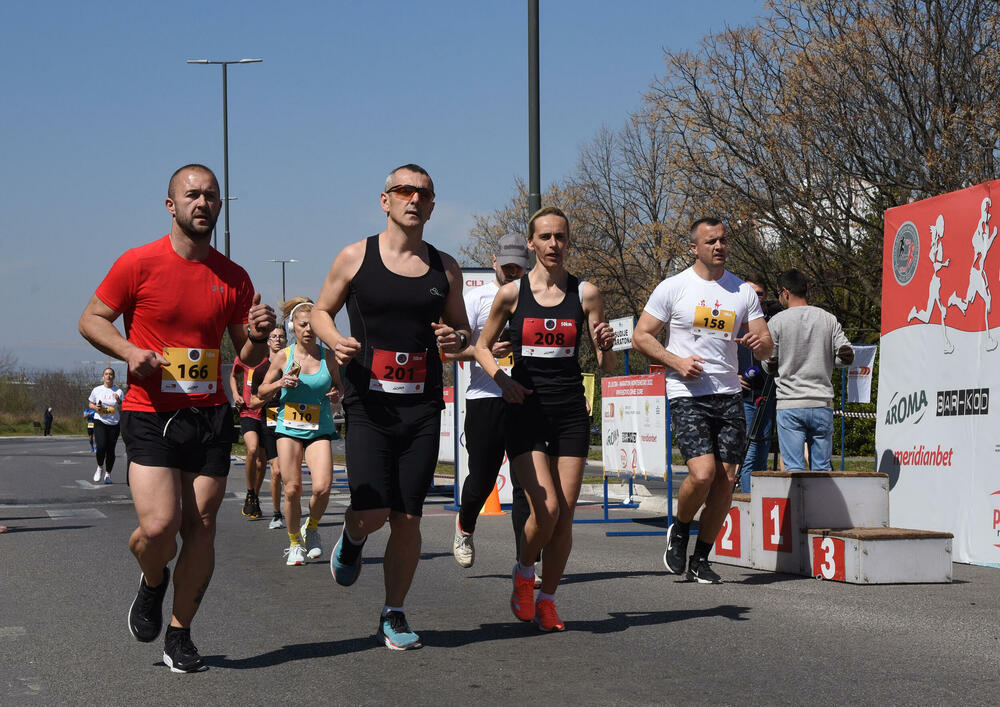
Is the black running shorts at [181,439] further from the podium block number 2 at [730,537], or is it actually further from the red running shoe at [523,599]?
the podium block number 2 at [730,537]

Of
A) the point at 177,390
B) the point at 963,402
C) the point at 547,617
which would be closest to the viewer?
the point at 177,390

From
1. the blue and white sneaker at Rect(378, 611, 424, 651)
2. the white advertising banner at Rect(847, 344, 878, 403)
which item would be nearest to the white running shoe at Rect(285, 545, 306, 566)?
the blue and white sneaker at Rect(378, 611, 424, 651)

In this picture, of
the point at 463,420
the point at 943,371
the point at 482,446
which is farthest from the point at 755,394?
the point at 482,446

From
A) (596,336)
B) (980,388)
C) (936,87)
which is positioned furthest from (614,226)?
(596,336)

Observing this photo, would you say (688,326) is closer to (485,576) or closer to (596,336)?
(596,336)

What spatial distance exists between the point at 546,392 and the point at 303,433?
3694mm

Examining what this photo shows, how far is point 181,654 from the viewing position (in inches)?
219

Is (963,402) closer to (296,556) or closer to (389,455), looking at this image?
(296,556)

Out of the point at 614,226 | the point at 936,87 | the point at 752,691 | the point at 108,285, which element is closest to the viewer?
the point at 752,691

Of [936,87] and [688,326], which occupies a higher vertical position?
[936,87]

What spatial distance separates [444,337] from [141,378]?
137cm

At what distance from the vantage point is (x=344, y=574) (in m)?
6.18

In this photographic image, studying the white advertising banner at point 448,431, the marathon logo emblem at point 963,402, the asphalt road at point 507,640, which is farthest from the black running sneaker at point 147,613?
the white advertising banner at point 448,431

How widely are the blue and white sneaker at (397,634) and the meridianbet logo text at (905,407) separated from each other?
19.6ft
